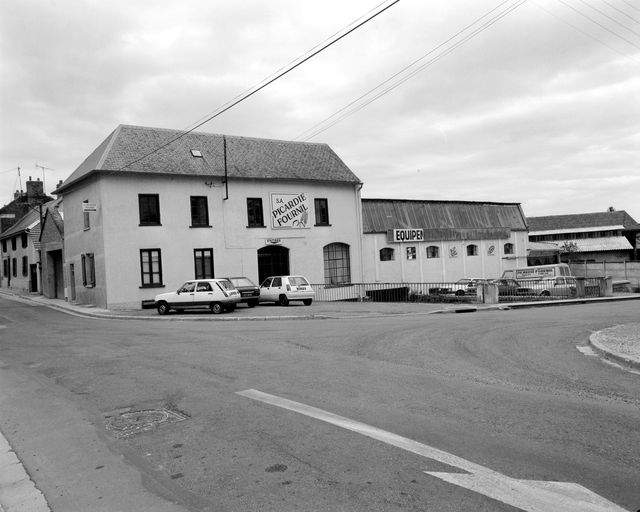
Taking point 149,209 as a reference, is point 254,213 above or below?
below

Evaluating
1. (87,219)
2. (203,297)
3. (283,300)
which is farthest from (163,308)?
(87,219)

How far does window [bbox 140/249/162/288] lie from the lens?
28.5 metres

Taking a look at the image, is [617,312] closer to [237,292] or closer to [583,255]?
[237,292]

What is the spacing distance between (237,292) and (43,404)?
55.2ft

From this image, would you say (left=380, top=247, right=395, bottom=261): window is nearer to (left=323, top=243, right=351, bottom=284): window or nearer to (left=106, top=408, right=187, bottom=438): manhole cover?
(left=323, top=243, right=351, bottom=284): window

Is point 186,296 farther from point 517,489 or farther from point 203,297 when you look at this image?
point 517,489

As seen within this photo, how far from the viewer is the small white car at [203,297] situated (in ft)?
79.5

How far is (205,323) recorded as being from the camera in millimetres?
20422

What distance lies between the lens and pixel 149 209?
28.8 metres

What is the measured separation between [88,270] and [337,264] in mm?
14422

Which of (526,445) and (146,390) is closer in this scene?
(526,445)

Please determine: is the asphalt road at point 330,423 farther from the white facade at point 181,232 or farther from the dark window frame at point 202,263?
the dark window frame at point 202,263

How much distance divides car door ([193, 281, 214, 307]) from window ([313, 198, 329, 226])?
11.3 m

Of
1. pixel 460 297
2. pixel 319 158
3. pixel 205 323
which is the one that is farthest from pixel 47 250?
pixel 460 297
